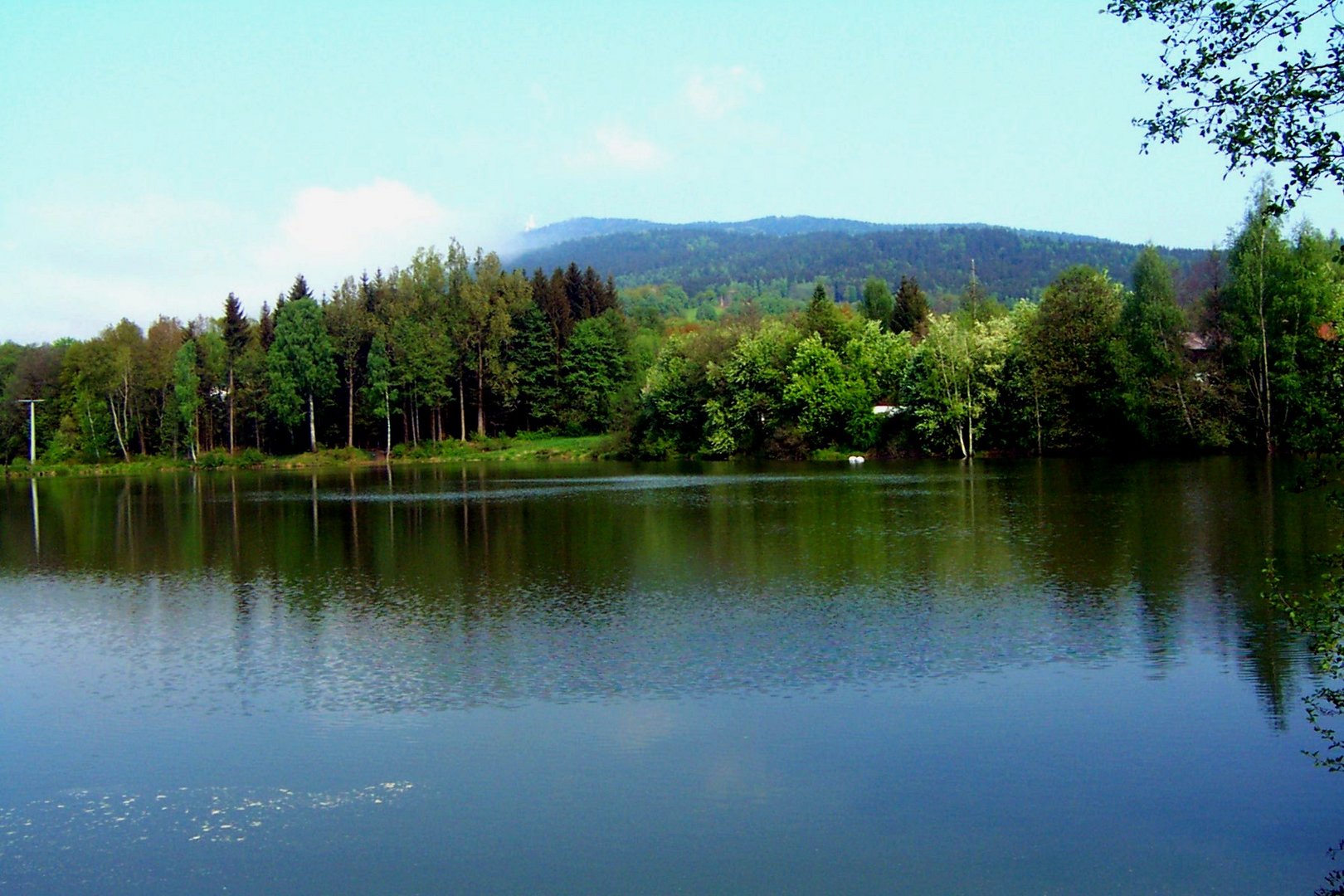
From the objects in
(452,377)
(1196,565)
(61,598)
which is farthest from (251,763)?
(452,377)

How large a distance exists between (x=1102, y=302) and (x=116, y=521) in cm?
4860

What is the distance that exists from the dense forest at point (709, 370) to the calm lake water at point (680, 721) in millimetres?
30514

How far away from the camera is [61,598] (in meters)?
21.5

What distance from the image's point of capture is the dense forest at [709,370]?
53781 mm

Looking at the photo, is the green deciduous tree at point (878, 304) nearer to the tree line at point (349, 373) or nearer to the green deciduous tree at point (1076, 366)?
the tree line at point (349, 373)

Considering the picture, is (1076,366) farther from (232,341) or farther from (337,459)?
(232,341)

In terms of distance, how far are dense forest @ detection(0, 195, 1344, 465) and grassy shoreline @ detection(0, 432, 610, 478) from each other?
143 cm

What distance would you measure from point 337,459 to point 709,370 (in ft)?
99.9

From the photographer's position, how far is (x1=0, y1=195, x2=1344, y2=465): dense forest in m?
53.8

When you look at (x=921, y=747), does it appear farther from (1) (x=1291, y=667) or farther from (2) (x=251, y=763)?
(2) (x=251, y=763)

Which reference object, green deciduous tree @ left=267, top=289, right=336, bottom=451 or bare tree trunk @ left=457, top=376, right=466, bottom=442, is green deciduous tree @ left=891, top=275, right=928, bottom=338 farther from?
green deciduous tree @ left=267, top=289, right=336, bottom=451

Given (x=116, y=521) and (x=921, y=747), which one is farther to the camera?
(x=116, y=521)

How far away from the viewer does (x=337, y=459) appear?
280 feet

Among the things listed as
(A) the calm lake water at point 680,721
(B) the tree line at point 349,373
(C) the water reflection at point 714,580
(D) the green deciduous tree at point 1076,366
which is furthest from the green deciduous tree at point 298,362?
(A) the calm lake water at point 680,721
